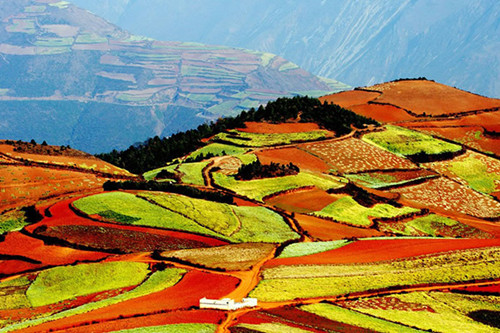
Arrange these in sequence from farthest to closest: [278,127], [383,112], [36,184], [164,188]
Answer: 1. [383,112]
2. [278,127]
3. [36,184]
4. [164,188]

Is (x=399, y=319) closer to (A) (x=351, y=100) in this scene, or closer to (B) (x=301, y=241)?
(B) (x=301, y=241)

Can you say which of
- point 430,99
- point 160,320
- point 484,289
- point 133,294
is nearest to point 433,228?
point 484,289

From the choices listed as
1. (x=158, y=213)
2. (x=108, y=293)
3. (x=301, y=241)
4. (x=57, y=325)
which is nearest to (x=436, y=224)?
(x=301, y=241)

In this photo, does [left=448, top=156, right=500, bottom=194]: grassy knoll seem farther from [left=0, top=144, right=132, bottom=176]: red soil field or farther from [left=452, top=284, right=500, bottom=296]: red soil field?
[left=452, top=284, right=500, bottom=296]: red soil field

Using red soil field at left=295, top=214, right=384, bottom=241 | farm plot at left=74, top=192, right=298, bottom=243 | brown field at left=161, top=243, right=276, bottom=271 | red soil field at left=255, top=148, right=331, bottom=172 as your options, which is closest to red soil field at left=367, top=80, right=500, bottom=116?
red soil field at left=255, top=148, right=331, bottom=172

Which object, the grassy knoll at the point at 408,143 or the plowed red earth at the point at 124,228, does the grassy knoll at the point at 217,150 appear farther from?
the plowed red earth at the point at 124,228

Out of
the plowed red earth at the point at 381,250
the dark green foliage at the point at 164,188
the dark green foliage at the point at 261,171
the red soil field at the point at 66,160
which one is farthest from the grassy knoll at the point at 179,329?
the dark green foliage at the point at 261,171

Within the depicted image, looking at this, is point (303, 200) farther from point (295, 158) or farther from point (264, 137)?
point (264, 137)
